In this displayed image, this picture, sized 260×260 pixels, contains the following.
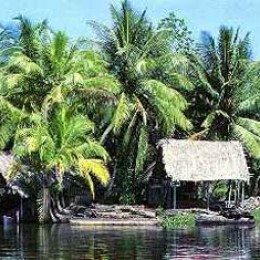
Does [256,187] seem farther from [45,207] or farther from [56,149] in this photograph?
[56,149]

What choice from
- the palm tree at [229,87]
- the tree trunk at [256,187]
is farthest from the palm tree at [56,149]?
the tree trunk at [256,187]

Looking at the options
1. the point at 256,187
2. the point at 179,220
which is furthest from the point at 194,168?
the point at 256,187

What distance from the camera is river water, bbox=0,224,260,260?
18245mm

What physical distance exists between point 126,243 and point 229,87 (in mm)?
15566

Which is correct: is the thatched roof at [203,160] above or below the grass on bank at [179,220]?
above

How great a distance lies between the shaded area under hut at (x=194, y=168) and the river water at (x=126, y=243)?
13.9ft

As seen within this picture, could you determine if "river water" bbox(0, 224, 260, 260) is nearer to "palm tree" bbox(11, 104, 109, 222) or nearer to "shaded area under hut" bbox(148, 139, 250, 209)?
"palm tree" bbox(11, 104, 109, 222)

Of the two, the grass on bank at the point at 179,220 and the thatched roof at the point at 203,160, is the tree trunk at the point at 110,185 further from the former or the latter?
the grass on bank at the point at 179,220

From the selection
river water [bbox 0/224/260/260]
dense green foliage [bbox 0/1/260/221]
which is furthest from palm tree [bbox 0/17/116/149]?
Answer: river water [bbox 0/224/260/260]

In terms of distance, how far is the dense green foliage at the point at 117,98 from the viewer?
27828 millimetres

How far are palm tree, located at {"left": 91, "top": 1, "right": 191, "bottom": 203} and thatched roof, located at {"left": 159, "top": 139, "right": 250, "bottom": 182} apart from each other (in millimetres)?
1049

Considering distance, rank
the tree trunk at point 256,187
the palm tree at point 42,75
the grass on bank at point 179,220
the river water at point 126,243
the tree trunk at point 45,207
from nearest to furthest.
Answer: the river water at point 126,243 → the tree trunk at point 45,207 → the grass on bank at point 179,220 → the palm tree at point 42,75 → the tree trunk at point 256,187

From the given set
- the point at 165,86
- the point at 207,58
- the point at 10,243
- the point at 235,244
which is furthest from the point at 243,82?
the point at 10,243

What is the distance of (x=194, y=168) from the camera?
31.3 m
